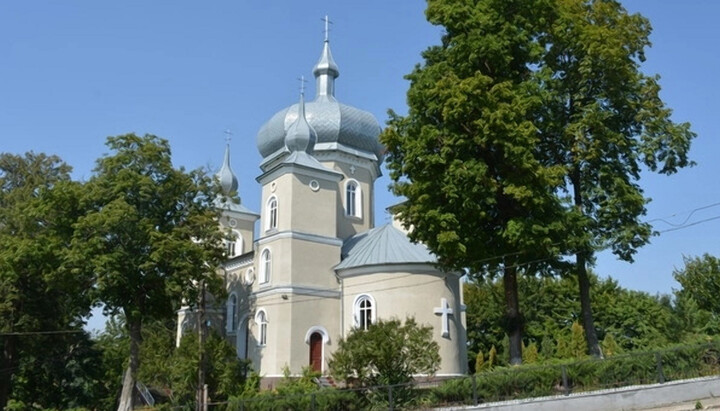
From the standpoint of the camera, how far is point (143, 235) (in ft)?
82.5

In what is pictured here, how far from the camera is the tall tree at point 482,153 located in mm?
17594

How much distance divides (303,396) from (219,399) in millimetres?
6791

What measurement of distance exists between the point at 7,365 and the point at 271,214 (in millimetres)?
13218

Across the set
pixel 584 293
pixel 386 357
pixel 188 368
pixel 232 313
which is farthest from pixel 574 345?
pixel 188 368

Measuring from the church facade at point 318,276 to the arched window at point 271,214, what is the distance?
0.04m

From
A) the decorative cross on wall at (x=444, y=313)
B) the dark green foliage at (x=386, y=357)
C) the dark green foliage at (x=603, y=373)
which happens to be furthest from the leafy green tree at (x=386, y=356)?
the decorative cross on wall at (x=444, y=313)

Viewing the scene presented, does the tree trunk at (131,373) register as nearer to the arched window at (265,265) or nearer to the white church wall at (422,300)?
the arched window at (265,265)

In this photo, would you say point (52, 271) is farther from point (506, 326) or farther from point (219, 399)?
point (506, 326)

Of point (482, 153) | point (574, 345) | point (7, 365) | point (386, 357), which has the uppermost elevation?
point (482, 153)

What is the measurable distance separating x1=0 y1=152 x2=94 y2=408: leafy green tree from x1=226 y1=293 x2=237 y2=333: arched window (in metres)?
6.27

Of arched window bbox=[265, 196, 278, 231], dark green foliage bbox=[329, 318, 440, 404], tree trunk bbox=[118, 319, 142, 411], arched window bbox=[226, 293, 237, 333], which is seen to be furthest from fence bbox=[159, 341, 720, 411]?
arched window bbox=[226, 293, 237, 333]

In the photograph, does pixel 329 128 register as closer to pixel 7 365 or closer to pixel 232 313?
pixel 232 313

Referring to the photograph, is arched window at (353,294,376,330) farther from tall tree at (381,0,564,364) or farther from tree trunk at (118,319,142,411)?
tree trunk at (118,319,142,411)

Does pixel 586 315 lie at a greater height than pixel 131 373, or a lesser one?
greater
